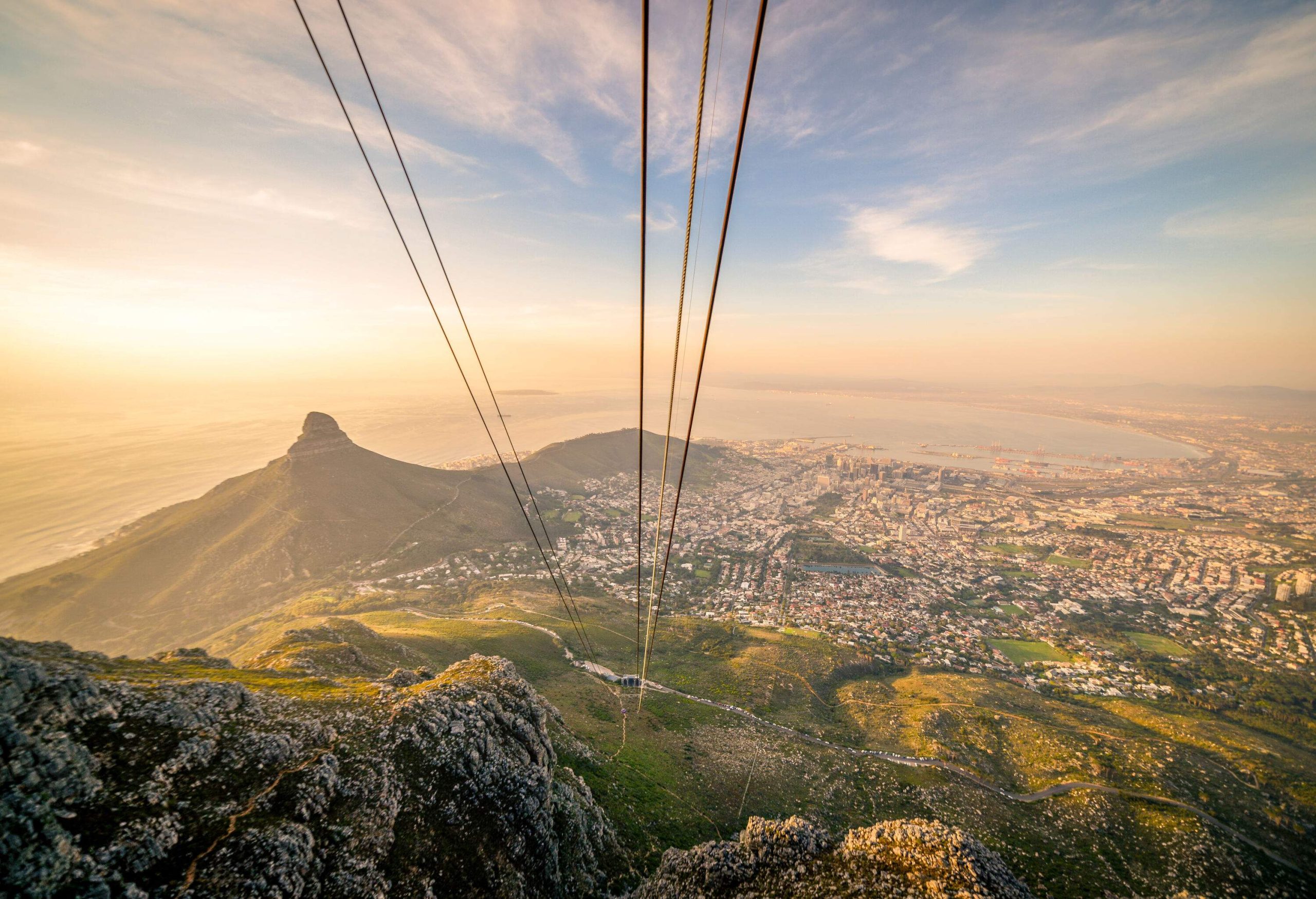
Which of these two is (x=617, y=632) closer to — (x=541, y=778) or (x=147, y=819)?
(x=541, y=778)

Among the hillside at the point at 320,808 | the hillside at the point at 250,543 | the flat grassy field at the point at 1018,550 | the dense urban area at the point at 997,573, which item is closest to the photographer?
the hillside at the point at 320,808

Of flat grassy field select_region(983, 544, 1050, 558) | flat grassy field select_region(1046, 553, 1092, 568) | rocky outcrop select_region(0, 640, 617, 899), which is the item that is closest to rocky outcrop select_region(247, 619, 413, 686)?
rocky outcrop select_region(0, 640, 617, 899)

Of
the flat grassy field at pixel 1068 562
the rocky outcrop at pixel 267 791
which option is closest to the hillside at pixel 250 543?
the rocky outcrop at pixel 267 791

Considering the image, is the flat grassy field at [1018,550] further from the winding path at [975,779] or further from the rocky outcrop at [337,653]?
the rocky outcrop at [337,653]

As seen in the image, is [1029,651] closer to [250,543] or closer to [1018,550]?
[1018,550]

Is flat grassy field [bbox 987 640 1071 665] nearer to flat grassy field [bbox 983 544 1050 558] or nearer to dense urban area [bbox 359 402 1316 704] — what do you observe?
dense urban area [bbox 359 402 1316 704]

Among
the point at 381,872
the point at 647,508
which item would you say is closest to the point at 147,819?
the point at 381,872
